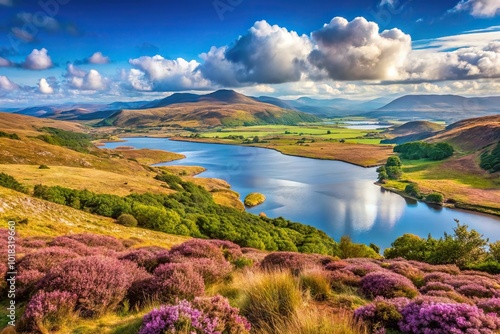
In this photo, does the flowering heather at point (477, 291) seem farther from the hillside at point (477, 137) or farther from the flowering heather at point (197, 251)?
the hillside at point (477, 137)

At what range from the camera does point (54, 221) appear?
26672 mm

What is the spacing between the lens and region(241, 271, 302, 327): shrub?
6.41m

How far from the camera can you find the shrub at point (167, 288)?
731 centimetres

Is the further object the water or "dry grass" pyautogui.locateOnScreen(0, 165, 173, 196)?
the water

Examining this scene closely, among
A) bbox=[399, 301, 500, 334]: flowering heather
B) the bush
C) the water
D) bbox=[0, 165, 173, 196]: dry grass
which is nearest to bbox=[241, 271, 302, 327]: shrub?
bbox=[399, 301, 500, 334]: flowering heather

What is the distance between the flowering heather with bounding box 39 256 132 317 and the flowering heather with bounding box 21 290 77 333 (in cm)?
26

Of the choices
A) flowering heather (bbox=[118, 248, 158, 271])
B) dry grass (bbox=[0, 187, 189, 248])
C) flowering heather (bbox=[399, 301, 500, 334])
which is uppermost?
flowering heather (bbox=[399, 301, 500, 334])

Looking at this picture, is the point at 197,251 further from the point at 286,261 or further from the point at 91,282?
the point at 91,282

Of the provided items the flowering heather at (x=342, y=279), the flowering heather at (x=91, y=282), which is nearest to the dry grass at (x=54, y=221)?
the flowering heather at (x=91, y=282)

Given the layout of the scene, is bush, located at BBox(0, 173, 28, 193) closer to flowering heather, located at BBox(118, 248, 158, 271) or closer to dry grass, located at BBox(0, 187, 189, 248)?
dry grass, located at BBox(0, 187, 189, 248)

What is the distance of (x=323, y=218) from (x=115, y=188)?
4906 centimetres

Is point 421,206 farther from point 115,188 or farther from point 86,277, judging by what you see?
point 86,277

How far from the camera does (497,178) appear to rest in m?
115

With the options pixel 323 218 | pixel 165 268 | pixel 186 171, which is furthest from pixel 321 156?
pixel 165 268
